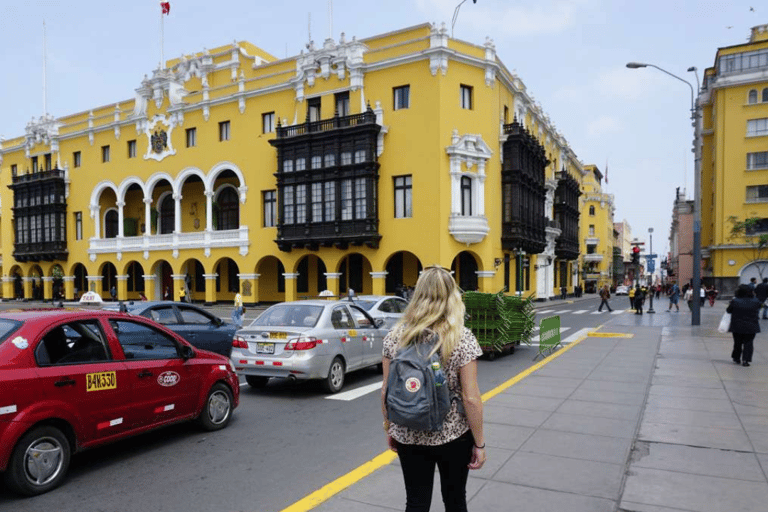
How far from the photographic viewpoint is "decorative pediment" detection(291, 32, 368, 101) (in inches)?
1232

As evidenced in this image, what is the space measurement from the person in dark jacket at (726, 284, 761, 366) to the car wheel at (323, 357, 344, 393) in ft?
25.3

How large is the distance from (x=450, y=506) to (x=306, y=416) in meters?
4.90

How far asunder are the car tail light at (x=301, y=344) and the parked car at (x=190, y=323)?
3.02 meters

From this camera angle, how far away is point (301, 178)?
33.0m

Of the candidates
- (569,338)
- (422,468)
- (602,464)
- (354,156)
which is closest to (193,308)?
(602,464)

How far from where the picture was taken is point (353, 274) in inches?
1372

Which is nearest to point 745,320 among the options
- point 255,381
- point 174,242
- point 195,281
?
point 255,381

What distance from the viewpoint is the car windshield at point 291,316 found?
9.28 metres

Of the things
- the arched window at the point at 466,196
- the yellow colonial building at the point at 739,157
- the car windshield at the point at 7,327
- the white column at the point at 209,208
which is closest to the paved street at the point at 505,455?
the car windshield at the point at 7,327

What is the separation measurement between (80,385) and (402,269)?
28.5m

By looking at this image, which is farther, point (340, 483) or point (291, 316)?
point (291, 316)

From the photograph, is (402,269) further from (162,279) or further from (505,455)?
(505,455)

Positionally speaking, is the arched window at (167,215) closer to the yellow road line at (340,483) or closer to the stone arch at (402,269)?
the stone arch at (402,269)

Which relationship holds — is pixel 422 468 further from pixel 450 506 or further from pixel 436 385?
pixel 436 385
